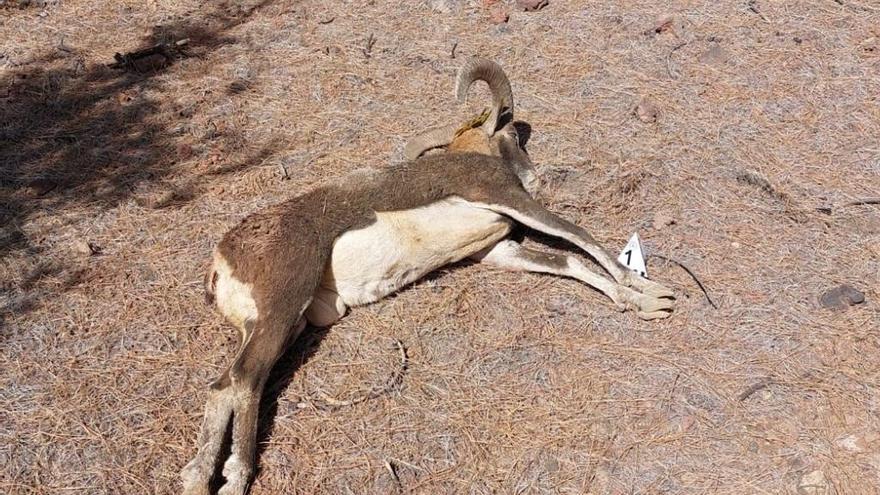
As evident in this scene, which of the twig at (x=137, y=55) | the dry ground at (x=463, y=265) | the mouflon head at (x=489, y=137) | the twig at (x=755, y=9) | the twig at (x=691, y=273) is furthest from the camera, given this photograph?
the twig at (x=755, y=9)

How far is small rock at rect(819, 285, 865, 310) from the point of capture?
179 inches

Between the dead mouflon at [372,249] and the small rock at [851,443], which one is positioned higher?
the dead mouflon at [372,249]

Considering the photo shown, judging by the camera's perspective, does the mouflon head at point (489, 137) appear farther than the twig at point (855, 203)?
Yes

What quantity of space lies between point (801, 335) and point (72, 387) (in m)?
4.18

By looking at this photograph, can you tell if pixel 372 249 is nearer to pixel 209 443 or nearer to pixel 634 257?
pixel 209 443

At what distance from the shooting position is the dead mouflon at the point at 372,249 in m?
3.92

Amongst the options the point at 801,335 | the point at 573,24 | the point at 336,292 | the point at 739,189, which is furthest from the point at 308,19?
the point at 801,335

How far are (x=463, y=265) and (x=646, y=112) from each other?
2270 millimetres

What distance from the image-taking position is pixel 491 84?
5727mm

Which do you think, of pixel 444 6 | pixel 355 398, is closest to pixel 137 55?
pixel 444 6

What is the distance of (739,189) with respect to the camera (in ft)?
18.1

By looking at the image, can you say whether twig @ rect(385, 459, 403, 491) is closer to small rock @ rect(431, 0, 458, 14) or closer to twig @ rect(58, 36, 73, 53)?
small rock @ rect(431, 0, 458, 14)

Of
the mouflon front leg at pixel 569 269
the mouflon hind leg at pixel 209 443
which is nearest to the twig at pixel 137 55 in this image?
the mouflon front leg at pixel 569 269

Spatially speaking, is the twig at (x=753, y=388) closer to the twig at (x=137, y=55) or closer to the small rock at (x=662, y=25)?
the small rock at (x=662, y=25)
